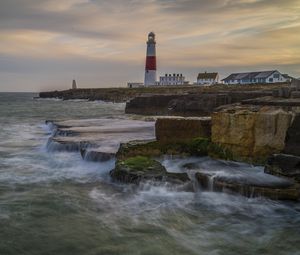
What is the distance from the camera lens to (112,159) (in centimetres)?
1160

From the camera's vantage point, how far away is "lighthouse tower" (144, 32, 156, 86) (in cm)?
6288

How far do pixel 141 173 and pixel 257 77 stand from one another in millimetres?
66812

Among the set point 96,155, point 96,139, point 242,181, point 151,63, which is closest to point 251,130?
point 242,181

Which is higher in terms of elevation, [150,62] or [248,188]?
[150,62]

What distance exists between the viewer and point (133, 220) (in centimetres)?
771

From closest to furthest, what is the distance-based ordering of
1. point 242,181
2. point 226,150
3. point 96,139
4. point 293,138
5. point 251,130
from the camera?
point 242,181
point 293,138
point 251,130
point 226,150
point 96,139

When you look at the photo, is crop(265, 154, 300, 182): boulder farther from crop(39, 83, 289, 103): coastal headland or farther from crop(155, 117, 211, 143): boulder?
crop(39, 83, 289, 103): coastal headland

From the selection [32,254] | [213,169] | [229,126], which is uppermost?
[229,126]

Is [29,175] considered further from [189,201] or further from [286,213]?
[286,213]

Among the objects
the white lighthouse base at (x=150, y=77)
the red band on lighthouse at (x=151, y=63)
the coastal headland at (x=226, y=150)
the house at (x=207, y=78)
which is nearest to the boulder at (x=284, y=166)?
the coastal headland at (x=226, y=150)

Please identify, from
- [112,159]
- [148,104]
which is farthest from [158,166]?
[148,104]

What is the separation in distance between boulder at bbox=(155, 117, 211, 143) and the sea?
2236 mm

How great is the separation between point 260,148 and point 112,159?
4.08m

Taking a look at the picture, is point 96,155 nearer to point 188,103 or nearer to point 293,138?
point 293,138
